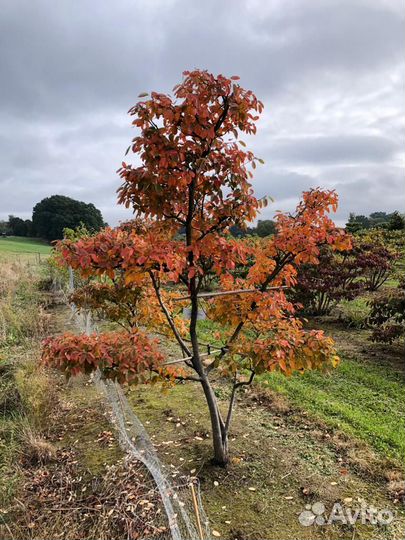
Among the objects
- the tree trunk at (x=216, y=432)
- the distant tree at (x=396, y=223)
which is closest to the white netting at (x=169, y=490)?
the tree trunk at (x=216, y=432)

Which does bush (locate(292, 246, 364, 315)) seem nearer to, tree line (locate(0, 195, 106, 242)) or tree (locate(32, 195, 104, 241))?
tree line (locate(0, 195, 106, 242))

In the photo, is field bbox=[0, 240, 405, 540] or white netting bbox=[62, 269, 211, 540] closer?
white netting bbox=[62, 269, 211, 540]

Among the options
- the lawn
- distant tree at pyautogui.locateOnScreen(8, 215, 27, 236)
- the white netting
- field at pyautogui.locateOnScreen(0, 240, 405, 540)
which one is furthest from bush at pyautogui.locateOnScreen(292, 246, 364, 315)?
distant tree at pyautogui.locateOnScreen(8, 215, 27, 236)

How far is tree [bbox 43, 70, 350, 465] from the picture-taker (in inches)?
87.5

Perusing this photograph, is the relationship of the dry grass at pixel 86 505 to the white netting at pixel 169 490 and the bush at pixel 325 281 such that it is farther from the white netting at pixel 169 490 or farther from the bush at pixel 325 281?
the bush at pixel 325 281

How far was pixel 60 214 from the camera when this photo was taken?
1371 inches

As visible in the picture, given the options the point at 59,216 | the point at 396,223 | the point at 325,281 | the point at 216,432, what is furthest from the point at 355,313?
the point at 59,216

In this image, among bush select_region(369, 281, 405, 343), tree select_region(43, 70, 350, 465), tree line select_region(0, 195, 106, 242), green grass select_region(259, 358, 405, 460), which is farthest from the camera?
tree line select_region(0, 195, 106, 242)

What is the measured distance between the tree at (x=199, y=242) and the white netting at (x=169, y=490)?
1.32ft

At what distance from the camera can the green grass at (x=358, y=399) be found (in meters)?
3.70

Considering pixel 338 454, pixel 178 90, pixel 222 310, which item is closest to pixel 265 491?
pixel 338 454

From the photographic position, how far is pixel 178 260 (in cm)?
245

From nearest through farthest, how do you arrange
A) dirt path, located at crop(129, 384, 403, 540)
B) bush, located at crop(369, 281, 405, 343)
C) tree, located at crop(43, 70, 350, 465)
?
tree, located at crop(43, 70, 350, 465), dirt path, located at crop(129, 384, 403, 540), bush, located at crop(369, 281, 405, 343)

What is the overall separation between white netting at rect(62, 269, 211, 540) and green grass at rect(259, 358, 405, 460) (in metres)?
1.51
